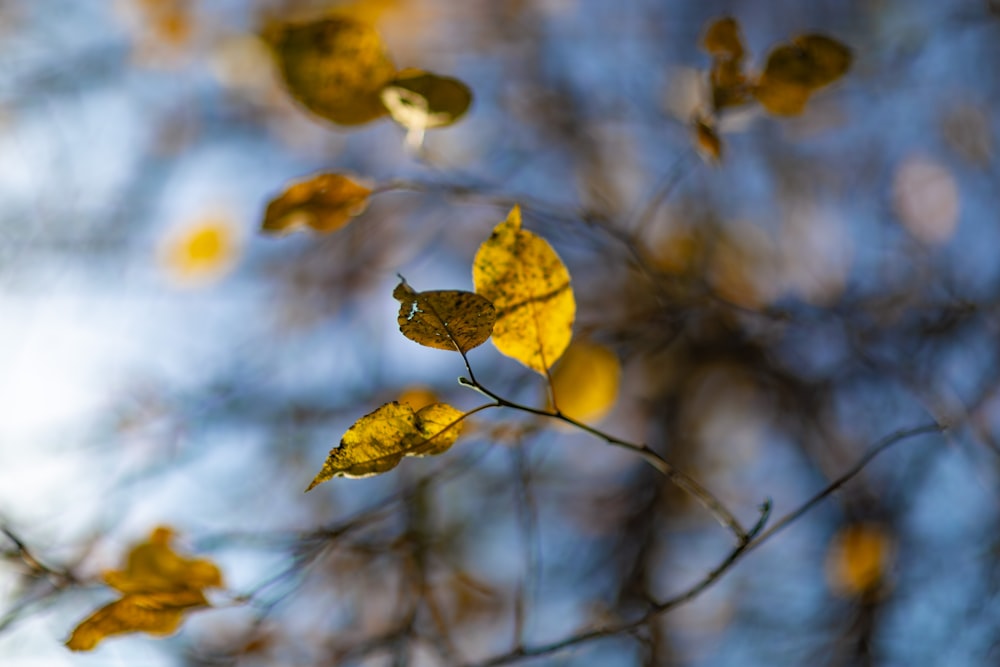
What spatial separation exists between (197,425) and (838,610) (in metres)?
1.43

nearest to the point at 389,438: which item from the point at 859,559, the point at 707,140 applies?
the point at 707,140

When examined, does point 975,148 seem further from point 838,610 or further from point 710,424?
point 838,610

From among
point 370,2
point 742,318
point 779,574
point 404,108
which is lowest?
point 779,574

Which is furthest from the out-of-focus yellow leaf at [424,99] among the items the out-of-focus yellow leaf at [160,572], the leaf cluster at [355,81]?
→ the out-of-focus yellow leaf at [160,572]

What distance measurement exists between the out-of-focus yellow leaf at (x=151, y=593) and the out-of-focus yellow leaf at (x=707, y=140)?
57 cm

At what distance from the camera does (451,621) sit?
5.32 feet

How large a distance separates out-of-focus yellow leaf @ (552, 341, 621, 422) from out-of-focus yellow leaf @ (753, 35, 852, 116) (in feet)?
1.02

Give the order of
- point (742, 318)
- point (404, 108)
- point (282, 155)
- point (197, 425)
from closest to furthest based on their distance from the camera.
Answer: point (404, 108)
point (197, 425)
point (742, 318)
point (282, 155)

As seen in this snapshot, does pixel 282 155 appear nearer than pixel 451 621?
No

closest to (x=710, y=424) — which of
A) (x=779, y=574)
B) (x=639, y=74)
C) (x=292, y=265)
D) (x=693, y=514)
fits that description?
(x=693, y=514)

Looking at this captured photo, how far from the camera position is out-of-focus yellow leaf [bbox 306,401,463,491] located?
405 mm

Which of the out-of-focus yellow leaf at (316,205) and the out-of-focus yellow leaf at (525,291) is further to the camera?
the out-of-focus yellow leaf at (316,205)

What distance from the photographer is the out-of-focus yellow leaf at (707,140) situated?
0.63 m

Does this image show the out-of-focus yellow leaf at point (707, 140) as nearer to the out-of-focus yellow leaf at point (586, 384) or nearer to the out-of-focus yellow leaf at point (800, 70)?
the out-of-focus yellow leaf at point (800, 70)
